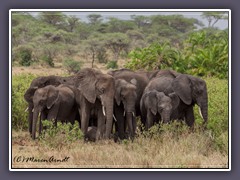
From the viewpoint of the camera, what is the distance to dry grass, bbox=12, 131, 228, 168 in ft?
29.9

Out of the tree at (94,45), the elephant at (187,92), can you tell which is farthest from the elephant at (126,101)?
the tree at (94,45)

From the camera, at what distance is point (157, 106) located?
11.4 m

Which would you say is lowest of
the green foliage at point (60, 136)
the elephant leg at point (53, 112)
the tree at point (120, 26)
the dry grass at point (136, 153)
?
the dry grass at point (136, 153)

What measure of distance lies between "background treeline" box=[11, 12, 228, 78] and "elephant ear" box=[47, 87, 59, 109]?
429 centimetres

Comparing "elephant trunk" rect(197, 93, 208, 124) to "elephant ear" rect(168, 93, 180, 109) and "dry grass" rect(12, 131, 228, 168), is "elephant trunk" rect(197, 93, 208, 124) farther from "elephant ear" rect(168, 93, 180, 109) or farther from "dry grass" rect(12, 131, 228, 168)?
"dry grass" rect(12, 131, 228, 168)

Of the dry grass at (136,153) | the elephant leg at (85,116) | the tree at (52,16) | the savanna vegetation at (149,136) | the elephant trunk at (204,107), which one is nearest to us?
the dry grass at (136,153)

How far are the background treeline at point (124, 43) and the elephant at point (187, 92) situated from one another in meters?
3.98

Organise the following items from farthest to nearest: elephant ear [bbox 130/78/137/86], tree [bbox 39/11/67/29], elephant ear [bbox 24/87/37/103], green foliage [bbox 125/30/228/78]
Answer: green foliage [bbox 125/30/228/78] < elephant ear [bbox 130/78/137/86] < elephant ear [bbox 24/87/37/103] < tree [bbox 39/11/67/29]

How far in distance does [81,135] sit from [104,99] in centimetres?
75

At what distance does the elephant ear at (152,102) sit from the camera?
11.4 m

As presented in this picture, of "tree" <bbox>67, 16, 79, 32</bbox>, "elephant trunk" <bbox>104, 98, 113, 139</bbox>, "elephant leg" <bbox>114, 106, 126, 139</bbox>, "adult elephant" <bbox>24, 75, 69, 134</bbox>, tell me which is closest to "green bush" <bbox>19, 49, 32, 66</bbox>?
"tree" <bbox>67, 16, 79, 32</bbox>

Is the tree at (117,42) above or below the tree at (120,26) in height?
below

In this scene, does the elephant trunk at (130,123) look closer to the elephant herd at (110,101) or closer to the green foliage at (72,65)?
the elephant herd at (110,101)

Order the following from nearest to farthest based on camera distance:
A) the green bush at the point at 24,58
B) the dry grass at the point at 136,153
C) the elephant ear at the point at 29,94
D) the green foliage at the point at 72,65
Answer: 1. the dry grass at the point at 136,153
2. the elephant ear at the point at 29,94
3. the green bush at the point at 24,58
4. the green foliage at the point at 72,65
